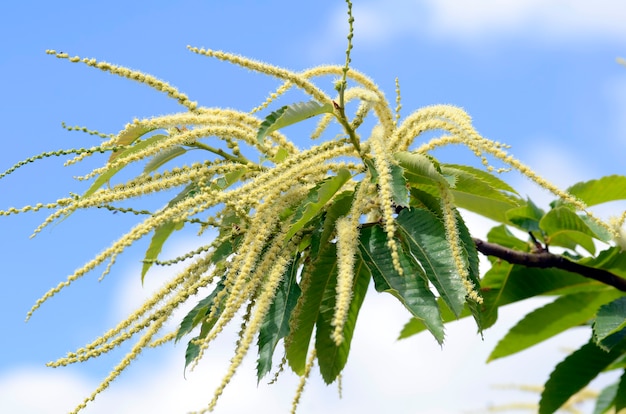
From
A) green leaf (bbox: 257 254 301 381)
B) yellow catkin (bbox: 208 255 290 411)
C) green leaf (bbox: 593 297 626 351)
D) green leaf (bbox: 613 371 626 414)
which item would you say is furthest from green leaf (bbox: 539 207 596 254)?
yellow catkin (bbox: 208 255 290 411)

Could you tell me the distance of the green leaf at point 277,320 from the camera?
8.53ft

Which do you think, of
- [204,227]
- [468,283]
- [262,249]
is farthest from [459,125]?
[204,227]

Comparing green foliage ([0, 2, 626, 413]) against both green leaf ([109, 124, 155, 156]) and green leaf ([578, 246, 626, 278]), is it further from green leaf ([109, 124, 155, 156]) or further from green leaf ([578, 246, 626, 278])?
green leaf ([578, 246, 626, 278])

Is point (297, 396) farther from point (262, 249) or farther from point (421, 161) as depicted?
point (421, 161)

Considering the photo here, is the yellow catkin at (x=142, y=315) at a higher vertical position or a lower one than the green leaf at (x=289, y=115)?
lower

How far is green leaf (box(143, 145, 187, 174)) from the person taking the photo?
2.93 m

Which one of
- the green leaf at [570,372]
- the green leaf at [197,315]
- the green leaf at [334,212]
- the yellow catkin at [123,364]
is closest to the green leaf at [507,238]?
the green leaf at [570,372]

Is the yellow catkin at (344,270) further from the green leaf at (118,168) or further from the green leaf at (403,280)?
the green leaf at (118,168)

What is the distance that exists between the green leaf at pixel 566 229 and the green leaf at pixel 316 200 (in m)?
1.29

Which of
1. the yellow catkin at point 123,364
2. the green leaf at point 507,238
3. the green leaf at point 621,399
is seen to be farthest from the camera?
the green leaf at point 621,399

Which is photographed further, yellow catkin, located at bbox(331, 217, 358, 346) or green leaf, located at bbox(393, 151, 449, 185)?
green leaf, located at bbox(393, 151, 449, 185)

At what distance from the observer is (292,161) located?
262 cm

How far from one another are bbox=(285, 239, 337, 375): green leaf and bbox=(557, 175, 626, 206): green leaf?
1.45 meters

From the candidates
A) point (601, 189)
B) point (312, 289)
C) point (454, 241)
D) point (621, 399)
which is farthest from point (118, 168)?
point (621, 399)
